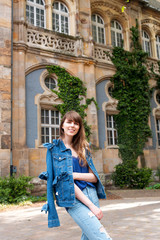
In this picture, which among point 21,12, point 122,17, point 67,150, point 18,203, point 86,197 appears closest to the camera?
point 86,197

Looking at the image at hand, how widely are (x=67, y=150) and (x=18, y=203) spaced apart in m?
7.20

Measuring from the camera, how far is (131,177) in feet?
41.2

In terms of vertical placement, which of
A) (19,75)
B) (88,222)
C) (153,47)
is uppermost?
(153,47)

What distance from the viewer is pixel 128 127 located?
46.7ft

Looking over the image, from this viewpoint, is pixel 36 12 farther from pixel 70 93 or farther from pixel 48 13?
pixel 70 93

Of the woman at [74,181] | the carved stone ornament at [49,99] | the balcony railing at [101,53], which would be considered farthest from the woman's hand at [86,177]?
the balcony railing at [101,53]

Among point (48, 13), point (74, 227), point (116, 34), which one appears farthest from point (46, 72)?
point (74, 227)

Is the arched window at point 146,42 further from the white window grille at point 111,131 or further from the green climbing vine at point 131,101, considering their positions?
the white window grille at point 111,131

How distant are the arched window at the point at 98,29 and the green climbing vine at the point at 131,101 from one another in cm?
123

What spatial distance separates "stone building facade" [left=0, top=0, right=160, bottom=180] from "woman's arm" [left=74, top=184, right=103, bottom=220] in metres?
8.14

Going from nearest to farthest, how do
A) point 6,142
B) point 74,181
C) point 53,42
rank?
point 74,181 → point 6,142 → point 53,42

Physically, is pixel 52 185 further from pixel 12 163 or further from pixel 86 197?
pixel 12 163

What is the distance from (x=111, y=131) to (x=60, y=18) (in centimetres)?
678

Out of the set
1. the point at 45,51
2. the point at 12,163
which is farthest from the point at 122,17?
the point at 12,163
